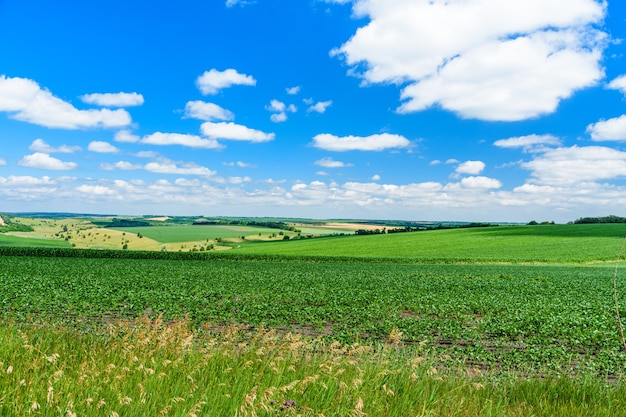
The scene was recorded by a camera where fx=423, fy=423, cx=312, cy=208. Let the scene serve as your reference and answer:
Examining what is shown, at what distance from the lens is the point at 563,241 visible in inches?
3310

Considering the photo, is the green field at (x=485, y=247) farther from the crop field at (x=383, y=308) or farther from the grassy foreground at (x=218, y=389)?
the grassy foreground at (x=218, y=389)

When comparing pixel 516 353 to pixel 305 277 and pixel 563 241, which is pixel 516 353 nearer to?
pixel 305 277

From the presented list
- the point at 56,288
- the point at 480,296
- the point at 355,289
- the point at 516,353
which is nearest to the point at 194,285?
the point at 56,288

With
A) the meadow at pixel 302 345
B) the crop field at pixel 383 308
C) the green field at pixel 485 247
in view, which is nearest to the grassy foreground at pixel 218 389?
the meadow at pixel 302 345

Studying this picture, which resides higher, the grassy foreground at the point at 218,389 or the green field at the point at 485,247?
the grassy foreground at the point at 218,389

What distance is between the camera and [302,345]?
10.1 m

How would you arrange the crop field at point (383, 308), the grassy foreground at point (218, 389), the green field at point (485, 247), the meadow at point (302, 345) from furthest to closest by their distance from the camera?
the green field at point (485, 247) → the crop field at point (383, 308) → the meadow at point (302, 345) → the grassy foreground at point (218, 389)

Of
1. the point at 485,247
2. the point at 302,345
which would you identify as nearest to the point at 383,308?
the point at 302,345

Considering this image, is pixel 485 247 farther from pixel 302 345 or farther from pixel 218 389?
pixel 218 389

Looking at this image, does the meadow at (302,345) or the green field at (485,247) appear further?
the green field at (485,247)

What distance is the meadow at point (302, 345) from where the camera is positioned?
493cm

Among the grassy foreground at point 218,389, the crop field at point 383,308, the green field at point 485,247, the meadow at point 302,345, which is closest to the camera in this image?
the grassy foreground at point 218,389

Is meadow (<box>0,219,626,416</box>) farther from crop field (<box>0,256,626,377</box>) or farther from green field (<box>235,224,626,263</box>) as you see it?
green field (<box>235,224,626,263</box>)

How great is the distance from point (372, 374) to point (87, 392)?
13.2 feet
